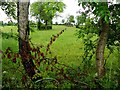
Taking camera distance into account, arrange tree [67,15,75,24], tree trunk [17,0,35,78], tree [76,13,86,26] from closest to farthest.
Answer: tree trunk [17,0,35,78] → tree [76,13,86,26] → tree [67,15,75,24]

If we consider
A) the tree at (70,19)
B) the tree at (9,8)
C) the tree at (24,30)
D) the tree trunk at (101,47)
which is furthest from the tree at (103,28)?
the tree at (9,8)

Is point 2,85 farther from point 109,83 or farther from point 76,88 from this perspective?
point 109,83

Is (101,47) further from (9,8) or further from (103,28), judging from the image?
(9,8)

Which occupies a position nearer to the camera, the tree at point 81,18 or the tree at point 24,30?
the tree at point 24,30

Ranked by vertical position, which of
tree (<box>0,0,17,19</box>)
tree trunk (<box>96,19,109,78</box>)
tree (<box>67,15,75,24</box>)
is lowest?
tree trunk (<box>96,19,109,78</box>)

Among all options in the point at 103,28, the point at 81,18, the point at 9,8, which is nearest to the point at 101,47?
the point at 103,28

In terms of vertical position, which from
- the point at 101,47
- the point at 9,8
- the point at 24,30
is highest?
the point at 9,8

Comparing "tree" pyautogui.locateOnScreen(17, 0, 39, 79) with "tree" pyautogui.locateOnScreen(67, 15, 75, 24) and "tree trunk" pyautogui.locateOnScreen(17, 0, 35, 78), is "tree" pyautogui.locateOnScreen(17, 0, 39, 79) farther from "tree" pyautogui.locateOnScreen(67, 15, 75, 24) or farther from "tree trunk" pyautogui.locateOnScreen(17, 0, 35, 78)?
"tree" pyautogui.locateOnScreen(67, 15, 75, 24)

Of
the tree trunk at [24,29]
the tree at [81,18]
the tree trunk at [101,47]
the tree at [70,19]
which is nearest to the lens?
the tree trunk at [24,29]

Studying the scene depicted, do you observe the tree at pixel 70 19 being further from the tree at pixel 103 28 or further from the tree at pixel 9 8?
the tree at pixel 9 8

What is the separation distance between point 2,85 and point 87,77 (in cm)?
210

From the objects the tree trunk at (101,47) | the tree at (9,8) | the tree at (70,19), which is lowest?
the tree trunk at (101,47)

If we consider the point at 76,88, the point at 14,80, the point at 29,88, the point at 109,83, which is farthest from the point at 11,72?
the point at 109,83

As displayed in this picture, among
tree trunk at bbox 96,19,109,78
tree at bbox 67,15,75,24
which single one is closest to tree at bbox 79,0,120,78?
tree trunk at bbox 96,19,109,78
